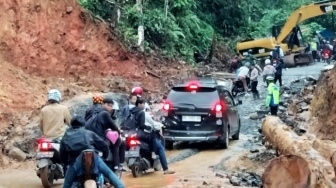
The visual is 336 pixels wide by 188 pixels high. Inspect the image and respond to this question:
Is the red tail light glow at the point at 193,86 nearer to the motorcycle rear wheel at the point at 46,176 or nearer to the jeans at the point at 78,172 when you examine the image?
the motorcycle rear wheel at the point at 46,176

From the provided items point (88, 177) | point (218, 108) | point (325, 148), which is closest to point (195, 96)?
point (218, 108)

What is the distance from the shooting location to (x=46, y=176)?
40.2 feet

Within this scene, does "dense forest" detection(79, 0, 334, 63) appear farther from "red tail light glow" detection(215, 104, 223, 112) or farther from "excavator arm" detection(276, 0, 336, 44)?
"red tail light glow" detection(215, 104, 223, 112)

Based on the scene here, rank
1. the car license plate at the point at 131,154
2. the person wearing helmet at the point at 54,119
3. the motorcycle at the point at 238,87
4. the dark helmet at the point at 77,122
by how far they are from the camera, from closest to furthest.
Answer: the dark helmet at the point at 77,122
the person wearing helmet at the point at 54,119
the car license plate at the point at 131,154
the motorcycle at the point at 238,87

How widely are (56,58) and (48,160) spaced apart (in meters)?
10.6

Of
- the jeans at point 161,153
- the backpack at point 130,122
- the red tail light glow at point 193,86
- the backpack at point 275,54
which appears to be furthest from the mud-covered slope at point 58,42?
the backpack at point 275,54

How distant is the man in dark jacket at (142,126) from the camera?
13.4 m

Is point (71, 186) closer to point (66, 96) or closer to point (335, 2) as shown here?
point (66, 96)

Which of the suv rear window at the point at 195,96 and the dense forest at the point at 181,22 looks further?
the dense forest at the point at 181,22

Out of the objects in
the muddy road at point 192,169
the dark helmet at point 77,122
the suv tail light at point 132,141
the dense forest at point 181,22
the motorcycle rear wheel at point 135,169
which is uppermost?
the dense forest at point 181,22

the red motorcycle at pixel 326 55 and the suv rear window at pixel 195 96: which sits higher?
the red motorcycle at pixel 326 55

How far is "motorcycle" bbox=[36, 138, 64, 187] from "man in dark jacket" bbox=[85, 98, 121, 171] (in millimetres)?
988

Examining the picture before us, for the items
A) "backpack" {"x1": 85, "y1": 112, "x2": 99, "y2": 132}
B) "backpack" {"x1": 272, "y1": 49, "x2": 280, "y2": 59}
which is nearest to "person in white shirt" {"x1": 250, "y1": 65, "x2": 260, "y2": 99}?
"backpack" {"x1": 272, "y1": 49, "x2": 280, "y2": 59}

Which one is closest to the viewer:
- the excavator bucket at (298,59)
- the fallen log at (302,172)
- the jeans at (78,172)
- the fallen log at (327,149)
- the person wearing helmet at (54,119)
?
the jeans at (78,172)
